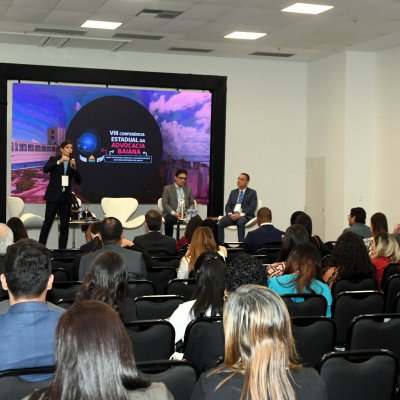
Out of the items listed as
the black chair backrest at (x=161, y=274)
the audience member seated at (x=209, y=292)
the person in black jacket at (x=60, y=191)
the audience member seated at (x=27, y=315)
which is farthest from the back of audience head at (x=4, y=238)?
the person in black jacket at (x=60, y=191)

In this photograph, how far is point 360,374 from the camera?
332 centimetres

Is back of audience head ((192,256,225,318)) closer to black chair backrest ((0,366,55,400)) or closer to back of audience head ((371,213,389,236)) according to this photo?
black chair backrest ((0,366,55,400))

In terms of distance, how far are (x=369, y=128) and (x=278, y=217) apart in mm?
2706

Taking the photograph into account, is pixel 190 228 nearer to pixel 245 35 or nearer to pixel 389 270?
pixel 389 270

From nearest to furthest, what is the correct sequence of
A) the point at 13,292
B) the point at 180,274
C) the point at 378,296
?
the point at 13,292 → the point at 378,296 → the point at 180,274

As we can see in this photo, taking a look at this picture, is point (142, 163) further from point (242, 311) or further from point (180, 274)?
point (242, 311)

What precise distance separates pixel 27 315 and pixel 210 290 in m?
1.39

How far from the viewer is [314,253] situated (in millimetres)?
5438

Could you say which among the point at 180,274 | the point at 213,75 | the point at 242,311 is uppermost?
the point at 213,75

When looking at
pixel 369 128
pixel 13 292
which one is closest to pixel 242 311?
pixel 13 292

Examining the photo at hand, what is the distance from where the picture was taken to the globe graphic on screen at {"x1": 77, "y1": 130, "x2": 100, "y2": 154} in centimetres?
1419

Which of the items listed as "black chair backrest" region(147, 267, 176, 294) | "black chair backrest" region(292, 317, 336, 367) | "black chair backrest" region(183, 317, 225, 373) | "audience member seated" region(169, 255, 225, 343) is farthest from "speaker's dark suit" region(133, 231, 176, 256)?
"black chair backrest" region(183, 317, 225, 373)

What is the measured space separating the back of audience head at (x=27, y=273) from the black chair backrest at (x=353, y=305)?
254 centimetres

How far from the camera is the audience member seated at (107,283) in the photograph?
12.9ft
